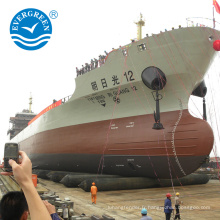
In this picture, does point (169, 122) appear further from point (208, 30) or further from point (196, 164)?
point (208, 30)

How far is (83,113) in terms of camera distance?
17391 mm

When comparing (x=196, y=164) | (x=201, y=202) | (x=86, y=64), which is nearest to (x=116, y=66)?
(x=86, y=64)

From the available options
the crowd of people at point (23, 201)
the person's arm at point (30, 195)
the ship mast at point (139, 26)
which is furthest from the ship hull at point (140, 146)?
the person's arm at point (30, 195)

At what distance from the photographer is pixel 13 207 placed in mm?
1707

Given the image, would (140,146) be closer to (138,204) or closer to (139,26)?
(138,204)

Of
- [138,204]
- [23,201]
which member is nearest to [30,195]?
[23,201]

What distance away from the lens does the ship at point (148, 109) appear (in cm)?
1276

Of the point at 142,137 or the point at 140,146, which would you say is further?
the point at 142,137

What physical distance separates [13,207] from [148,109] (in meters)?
13.1

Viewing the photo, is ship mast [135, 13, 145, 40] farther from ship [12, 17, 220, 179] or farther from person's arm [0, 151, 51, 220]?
person's arm [0, 151, 51, 220]

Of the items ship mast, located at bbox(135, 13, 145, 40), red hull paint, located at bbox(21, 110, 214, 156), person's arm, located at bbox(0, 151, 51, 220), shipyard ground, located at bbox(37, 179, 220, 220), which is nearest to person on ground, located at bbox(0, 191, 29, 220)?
person's arm, located at bbox(0, 151, 51, 220)

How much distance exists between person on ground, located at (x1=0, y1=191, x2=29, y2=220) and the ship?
11269 millimetres

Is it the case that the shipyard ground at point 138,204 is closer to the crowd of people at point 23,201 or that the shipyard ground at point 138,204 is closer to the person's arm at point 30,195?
the crowd of people at point 23,201

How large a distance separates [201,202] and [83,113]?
32.5ft
